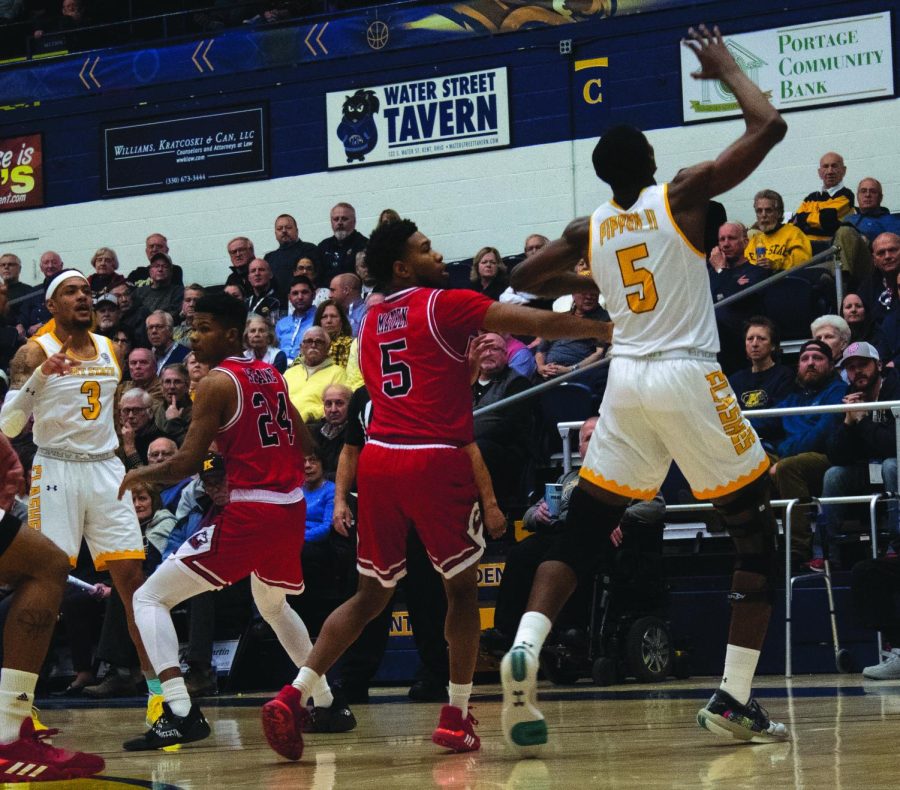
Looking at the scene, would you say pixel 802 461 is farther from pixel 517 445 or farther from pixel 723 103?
pixel 723 103

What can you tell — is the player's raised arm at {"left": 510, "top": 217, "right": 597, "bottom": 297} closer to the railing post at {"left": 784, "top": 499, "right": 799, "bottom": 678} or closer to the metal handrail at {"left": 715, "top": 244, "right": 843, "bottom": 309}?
the railing post at {"left": 784, "top": 499, "right": 799, "bottom": 678}

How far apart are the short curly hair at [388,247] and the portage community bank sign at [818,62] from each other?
874cm

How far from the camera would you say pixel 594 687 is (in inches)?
351

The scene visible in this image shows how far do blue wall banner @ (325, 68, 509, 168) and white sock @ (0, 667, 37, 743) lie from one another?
11.4 meters

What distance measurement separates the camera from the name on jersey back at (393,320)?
593 centimetres

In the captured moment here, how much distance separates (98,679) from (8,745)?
18.6 ft

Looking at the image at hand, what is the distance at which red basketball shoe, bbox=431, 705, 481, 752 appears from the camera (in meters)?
5.78

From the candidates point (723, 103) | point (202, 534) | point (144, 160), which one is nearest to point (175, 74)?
point (144, 160)

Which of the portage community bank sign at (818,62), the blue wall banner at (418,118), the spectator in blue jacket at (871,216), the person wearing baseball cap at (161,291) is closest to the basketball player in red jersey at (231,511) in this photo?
the spectator in blue jacket at (871,216)

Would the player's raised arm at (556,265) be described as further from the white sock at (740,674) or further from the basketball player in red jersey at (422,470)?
the white sock at (740,674)

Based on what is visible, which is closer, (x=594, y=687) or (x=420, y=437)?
(x=420, y=437)

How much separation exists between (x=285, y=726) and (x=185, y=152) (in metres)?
13.1

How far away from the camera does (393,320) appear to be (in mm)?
5961

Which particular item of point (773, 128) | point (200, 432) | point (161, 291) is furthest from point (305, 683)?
point (161, 291)
